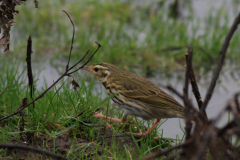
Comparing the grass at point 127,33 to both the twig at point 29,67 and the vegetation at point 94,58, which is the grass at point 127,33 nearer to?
the vegetation at point 94,58

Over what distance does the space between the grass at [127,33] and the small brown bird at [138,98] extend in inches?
105

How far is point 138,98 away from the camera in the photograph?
5629 millimetres

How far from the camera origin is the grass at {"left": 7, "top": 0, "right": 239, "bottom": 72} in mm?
9062

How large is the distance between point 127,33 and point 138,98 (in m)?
4.62

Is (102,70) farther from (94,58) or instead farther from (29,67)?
(94,58)

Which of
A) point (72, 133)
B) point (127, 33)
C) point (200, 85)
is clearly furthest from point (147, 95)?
point (127, 33)

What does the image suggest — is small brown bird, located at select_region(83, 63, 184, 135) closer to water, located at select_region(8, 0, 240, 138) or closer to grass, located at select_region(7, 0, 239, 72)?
water, located at select_region(8, 0, 240, 138)

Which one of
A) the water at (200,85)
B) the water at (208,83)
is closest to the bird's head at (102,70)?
the water at (200,85)

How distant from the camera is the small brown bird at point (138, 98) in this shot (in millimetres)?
5465

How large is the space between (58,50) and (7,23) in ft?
16.9

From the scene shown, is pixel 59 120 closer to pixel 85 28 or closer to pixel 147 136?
pixel 147 136

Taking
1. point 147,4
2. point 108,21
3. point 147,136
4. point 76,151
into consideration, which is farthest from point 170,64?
point 76,151

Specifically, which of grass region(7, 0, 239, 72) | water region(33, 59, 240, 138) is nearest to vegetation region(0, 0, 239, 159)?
grass region(7, 0, 239, 72)

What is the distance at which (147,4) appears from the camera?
11.6 m
